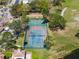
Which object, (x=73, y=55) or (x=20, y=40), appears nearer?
(x=73, y=55)

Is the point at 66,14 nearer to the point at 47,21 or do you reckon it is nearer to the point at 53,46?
the point at 47,21

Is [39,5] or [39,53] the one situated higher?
[39,5]

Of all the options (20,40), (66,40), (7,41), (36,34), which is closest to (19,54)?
(7,41)

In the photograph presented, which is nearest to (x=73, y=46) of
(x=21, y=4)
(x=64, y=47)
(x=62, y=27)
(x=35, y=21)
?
(x=64, y=47)

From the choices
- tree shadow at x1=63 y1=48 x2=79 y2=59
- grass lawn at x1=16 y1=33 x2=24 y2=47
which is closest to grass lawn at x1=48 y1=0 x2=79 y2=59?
tree shadow at x1=63 y1=48 x2=79 y2=59

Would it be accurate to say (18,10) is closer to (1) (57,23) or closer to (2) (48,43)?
(1) (57,23)

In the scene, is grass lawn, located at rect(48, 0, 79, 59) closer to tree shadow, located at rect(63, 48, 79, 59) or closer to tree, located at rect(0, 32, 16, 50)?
tree shadow, located at rect(63, 48, 79, 59)

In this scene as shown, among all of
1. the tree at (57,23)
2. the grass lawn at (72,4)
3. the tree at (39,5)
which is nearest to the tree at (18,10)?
the tree at (39,5)
